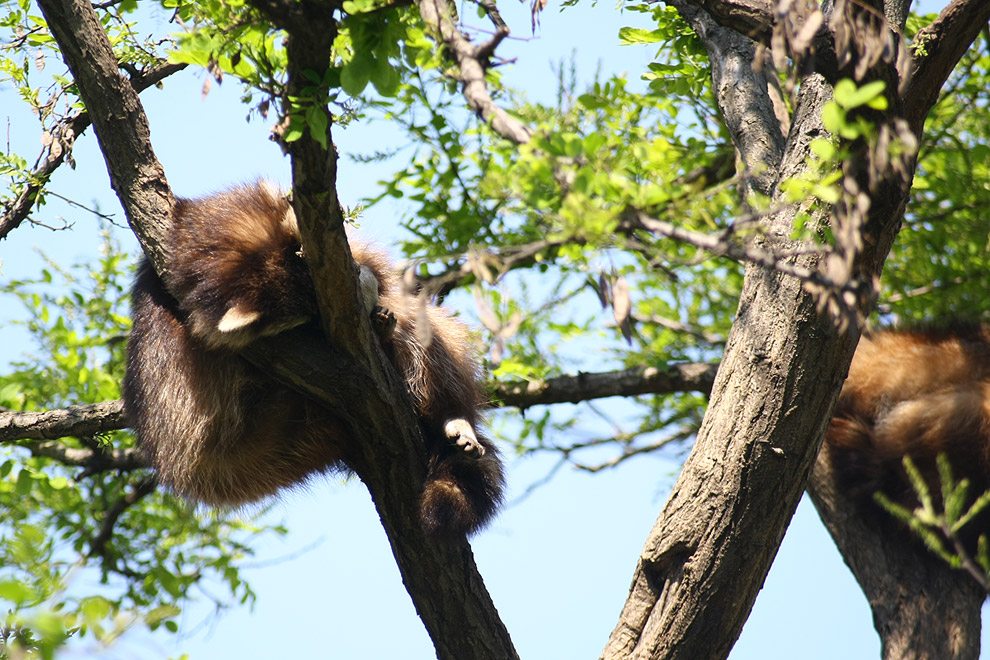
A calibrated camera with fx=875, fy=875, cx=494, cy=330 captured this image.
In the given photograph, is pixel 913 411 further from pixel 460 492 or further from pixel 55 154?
pixel 55 154

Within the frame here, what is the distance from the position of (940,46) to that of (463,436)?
211cm

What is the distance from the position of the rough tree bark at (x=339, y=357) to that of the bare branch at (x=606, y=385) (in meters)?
1.44

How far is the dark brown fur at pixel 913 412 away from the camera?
424cm

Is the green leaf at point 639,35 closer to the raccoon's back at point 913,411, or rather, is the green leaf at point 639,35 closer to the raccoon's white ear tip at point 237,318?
the raccoon's back at point 913,411

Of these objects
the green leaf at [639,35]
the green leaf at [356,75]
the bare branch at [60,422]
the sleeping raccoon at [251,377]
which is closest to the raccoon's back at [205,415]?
the sleeping raccoon at [251,377]

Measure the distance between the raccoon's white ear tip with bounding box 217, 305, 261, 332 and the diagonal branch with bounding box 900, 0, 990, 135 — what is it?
2.23m

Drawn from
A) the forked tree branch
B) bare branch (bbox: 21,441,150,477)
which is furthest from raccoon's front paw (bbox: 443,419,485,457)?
bare branch (bbox: 21,441,150,477)

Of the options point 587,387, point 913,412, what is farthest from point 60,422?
point 913,412

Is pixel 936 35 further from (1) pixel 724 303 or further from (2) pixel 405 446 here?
(1) pixel 724 303

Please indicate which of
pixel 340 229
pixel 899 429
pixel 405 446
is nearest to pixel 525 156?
pixel 340 229

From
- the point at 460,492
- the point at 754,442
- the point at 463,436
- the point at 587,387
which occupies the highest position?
the point at 587,387

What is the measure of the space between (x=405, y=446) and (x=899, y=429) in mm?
2607

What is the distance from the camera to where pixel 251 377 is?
3.35 meters

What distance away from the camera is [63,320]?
5.16 meters
